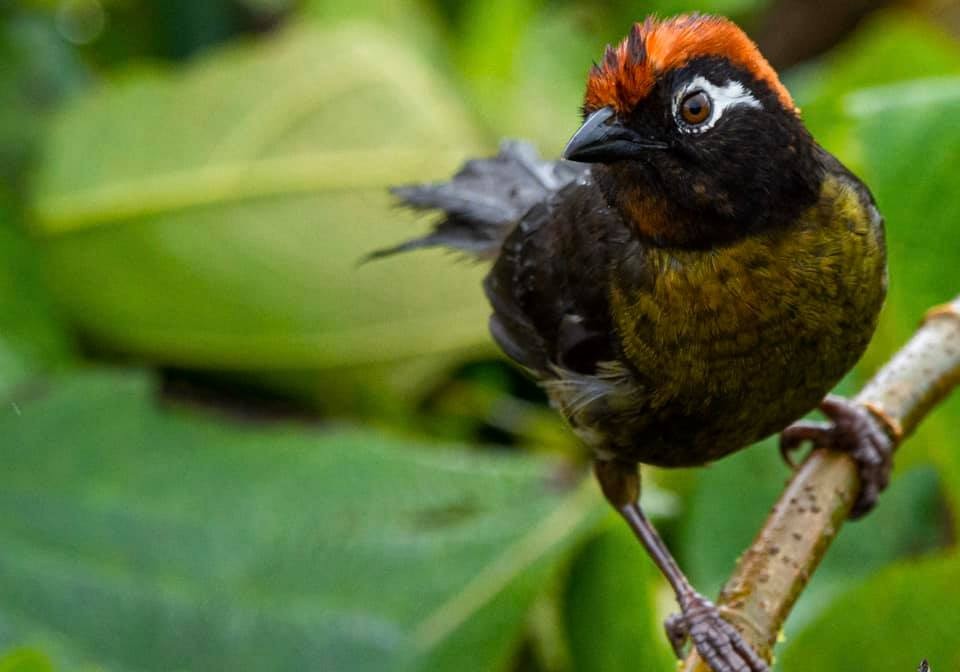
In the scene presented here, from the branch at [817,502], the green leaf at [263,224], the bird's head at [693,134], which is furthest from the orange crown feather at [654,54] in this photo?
the green leaf at [263,224]

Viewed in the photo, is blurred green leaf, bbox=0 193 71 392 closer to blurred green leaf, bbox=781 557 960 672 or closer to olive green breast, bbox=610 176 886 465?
olive green breast, bbox=610 176 886 465

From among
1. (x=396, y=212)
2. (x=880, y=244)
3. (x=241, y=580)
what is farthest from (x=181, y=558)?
(x=880, y=244)

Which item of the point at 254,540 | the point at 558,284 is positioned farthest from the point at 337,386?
the point at 558,284

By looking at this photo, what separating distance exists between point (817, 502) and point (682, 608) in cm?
31

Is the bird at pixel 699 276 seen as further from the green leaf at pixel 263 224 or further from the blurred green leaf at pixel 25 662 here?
the green leaf at pixel 263 224

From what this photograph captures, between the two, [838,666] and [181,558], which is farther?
[181,558]

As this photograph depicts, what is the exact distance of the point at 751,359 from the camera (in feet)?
7.38

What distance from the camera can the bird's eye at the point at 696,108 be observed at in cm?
208

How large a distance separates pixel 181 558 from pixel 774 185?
5.60 feet

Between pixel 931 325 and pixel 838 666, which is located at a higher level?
pixel 931 325

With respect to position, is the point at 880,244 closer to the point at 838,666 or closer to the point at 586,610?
the point at 838,666

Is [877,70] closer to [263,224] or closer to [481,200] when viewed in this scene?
[481,200]

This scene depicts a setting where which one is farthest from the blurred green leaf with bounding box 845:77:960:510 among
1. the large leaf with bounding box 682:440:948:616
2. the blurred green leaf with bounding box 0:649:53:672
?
the blurred green leaf with bounding box 0:649:53:672

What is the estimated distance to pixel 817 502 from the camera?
2289 millimetres
